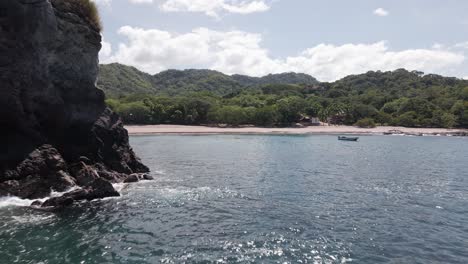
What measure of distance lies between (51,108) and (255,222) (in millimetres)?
24805

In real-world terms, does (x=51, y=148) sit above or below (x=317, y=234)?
above

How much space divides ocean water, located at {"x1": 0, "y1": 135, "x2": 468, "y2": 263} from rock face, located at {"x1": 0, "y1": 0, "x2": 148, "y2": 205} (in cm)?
413

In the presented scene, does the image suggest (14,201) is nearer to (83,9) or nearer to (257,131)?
(83,9)

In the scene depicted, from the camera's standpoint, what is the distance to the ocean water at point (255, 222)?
850 inches

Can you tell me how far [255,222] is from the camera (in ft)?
90.9

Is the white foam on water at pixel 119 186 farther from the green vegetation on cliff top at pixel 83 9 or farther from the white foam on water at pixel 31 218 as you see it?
the green vegetation on cliff top at pixel 83 9

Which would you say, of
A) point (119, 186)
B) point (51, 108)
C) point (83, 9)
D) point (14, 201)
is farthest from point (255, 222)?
point (83, 9)

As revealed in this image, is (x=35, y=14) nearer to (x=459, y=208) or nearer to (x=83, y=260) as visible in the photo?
(x=83, y=260)

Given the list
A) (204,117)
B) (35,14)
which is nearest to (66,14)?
(35,14)

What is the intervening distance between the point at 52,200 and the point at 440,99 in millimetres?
185375

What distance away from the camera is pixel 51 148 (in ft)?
123

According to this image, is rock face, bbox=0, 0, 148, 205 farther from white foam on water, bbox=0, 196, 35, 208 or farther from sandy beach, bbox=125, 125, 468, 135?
sandy beach, bbox=125, 125, 468, 135

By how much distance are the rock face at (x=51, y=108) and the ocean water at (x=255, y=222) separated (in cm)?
413

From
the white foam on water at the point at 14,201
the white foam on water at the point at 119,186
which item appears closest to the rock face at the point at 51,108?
the white foam on water at the point at 14,201
